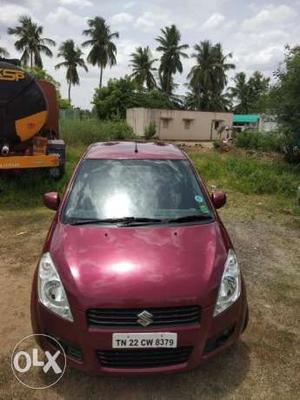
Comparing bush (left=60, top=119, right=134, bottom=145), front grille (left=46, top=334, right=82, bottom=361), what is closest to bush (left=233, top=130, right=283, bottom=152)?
bush (left=60, top=119, right=134, bottom=145)

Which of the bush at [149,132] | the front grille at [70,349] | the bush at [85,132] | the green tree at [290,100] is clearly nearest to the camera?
the front grille at [70,349]

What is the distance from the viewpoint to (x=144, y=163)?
169 inches

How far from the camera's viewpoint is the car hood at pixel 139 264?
2740 millimetres

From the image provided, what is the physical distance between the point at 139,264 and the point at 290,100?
1143 centimetres

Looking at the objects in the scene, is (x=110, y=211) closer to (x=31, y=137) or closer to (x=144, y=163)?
(x=144, y=163)

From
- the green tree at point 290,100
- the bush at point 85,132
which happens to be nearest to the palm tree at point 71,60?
the bush at point 85,132

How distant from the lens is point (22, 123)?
856 centimetres

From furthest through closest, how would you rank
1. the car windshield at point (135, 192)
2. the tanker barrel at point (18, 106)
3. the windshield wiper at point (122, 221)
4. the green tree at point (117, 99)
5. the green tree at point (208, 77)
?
the green tree at point (208, 77) → the green tree at point (117, 99) → the tanker barrel at point (18, 106) → the car windshield at point (135, 192) → the windshield wiper at point (122, 221)

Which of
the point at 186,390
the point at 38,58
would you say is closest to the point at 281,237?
the point at 186,390

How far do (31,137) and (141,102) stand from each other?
37290mm

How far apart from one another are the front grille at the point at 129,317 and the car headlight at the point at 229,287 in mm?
270

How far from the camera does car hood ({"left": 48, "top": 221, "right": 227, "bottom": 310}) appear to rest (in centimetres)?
274

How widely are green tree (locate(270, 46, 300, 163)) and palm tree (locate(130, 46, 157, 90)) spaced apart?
40212mm

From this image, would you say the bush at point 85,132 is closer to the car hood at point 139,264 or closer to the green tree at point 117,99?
the car hood at point 139,264
